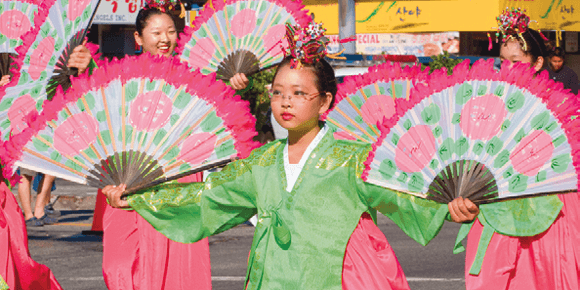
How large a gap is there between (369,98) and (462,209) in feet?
6.94

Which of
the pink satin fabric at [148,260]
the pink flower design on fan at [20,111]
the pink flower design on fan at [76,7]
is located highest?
the pink flower design on fan at [76,7]

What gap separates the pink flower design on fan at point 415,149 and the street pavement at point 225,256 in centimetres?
320

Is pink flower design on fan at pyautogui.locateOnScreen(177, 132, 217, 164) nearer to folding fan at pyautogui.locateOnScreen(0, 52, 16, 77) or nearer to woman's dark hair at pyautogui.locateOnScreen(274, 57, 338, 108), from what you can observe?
woman's dark hair at pyautogui.locateOnScreen(274, 57, 338, 108)

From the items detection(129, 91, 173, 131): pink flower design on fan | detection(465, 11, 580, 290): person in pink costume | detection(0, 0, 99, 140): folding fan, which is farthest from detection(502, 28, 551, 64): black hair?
detection(0, 0, 99, 140): folding fan

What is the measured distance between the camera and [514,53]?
5254 millimetres

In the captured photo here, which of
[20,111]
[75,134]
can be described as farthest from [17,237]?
[75,134]

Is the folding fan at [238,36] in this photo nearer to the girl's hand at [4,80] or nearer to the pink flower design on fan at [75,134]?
the girl's hand at [4,80]

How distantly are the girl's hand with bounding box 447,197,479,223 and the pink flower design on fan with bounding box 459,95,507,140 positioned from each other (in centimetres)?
32

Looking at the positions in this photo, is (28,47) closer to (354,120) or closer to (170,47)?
(170,47)

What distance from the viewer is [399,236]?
30.2 ft

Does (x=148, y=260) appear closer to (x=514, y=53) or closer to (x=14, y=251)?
(x=14, y=251)

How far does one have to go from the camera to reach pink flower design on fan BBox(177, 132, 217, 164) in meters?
3.94

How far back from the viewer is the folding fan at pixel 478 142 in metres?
3.49

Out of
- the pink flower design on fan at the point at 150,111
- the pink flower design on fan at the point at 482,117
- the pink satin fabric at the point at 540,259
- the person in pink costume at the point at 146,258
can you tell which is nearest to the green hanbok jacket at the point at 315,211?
the pink flower design on fan at the point at 482,117
